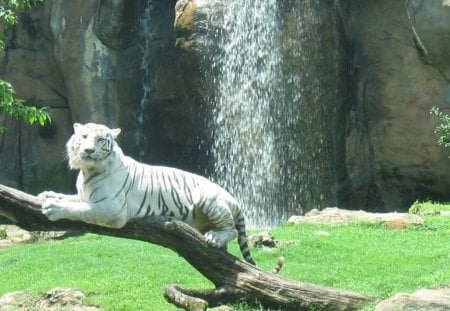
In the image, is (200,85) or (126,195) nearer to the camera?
(126,195)

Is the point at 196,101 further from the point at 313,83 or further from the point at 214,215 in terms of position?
the point at 214,215

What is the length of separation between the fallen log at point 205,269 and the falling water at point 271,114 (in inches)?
363

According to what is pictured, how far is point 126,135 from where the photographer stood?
58.6 ft

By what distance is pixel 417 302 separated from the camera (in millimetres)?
6887

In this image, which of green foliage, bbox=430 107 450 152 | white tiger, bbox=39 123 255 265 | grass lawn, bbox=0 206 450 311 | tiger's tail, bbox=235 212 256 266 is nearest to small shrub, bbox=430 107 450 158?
green foliage, bbox=430 107 450 152

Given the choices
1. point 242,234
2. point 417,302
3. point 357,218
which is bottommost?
point 357,218

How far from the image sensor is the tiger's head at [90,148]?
6.52 metres

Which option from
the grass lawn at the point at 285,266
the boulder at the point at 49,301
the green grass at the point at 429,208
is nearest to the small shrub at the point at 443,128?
the green grass at the point at 429,208

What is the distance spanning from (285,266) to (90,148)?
410cm

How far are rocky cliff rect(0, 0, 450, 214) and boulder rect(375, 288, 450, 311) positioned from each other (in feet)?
29.5

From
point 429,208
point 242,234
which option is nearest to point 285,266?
point 242,234

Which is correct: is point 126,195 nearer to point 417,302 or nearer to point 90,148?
point 90,148

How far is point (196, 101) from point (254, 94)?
112cm

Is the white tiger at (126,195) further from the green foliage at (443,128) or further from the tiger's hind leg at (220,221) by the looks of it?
the green foliage at (443,128)
